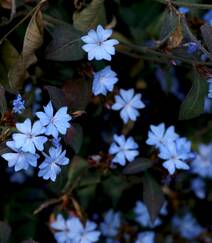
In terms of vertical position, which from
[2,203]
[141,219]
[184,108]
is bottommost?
[141,219]

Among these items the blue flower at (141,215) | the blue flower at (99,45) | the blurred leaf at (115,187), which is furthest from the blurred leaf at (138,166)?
the blue flower at (141,215)

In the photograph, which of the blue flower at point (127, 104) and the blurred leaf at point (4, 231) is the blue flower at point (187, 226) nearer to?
the blue flower at point (127, 104)

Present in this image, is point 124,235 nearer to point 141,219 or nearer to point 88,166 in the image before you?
point 141,219

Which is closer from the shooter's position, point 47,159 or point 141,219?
point 47,159

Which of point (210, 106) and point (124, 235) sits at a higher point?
point (210, 106)

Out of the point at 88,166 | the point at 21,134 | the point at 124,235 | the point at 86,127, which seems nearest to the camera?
the point at 21,134

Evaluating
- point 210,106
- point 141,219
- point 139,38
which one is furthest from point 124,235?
point 139,38
